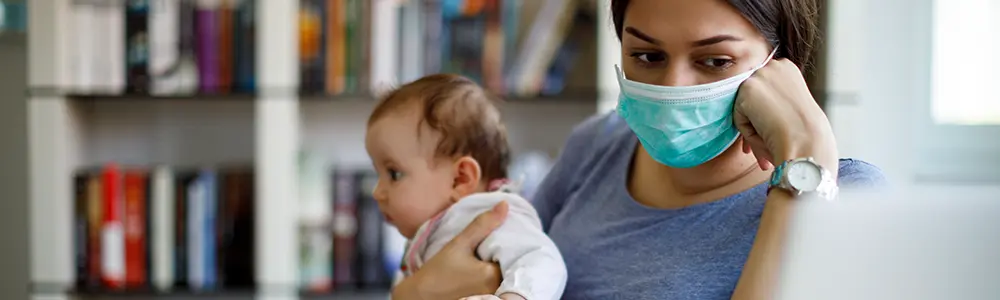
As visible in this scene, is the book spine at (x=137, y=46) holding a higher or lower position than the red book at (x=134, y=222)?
higher

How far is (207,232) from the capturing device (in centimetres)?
243

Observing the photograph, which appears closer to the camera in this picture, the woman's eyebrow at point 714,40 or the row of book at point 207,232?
the woman's eyebrow at point 714,40

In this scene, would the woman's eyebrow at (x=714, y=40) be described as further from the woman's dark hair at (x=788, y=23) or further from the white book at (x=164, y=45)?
the white book at (x=164, y=45)

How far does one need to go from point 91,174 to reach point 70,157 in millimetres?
70

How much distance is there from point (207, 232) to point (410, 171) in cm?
139

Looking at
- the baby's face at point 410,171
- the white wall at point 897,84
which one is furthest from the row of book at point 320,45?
the baby's face at point 410,171

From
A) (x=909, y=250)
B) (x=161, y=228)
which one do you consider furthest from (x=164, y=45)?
(x=909, y=250)

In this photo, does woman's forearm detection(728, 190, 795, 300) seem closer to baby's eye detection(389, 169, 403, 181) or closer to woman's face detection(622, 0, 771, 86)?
woman's face detection(622, 0, 771, 86)

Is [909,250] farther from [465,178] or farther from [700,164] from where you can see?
[465,178]

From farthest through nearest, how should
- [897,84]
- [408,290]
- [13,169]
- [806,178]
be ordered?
[13,169] → [897,84] → [408,290] → [806,178]

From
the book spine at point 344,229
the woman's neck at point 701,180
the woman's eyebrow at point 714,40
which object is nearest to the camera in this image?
the woman's eyebrow at point 714,40

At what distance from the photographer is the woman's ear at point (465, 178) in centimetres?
122

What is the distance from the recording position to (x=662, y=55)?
0.98 metres

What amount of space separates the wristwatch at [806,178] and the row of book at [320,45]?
161cm
